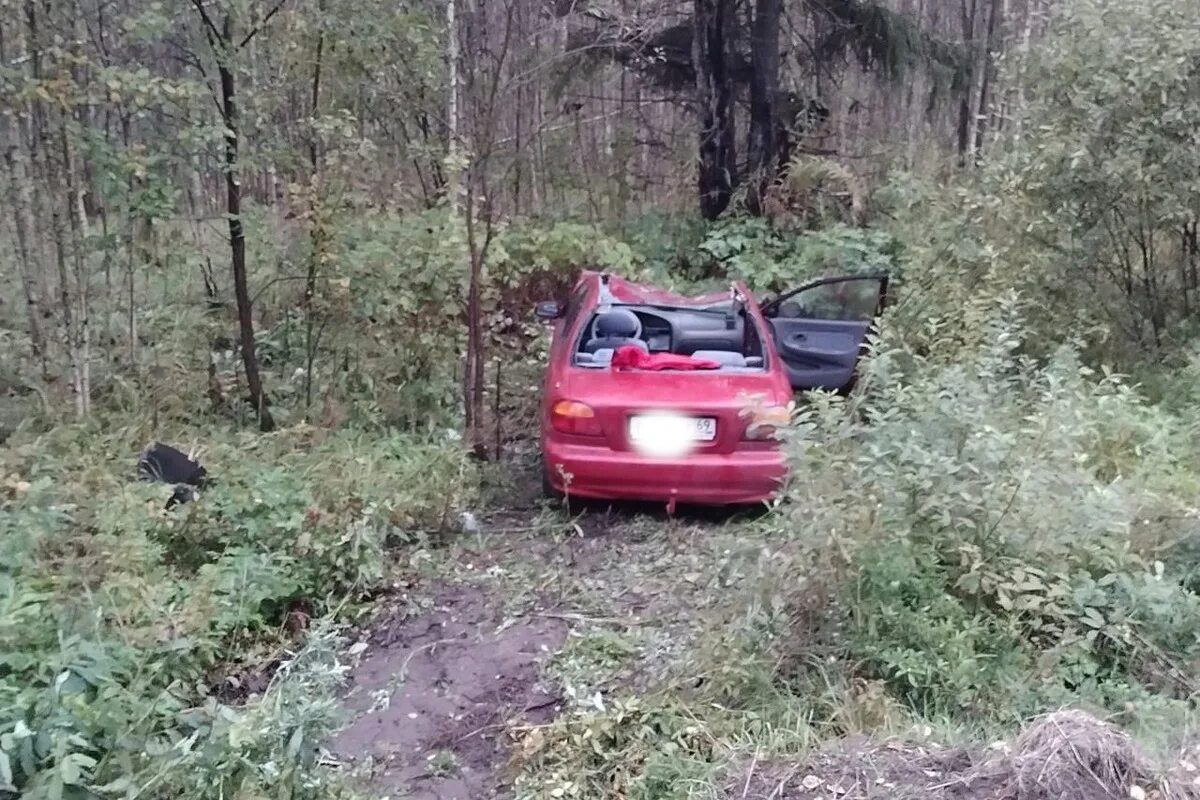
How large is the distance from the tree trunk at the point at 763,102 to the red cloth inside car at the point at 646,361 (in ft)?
24.8

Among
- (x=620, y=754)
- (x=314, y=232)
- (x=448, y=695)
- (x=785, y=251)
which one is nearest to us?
(x=620, y=754)

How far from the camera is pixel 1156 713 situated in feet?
12.8

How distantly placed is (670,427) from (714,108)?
895 cm

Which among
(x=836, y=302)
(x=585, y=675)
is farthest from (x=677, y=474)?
(x=836, y=302)

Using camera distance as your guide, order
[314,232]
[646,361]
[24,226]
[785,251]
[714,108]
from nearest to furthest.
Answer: [646,361]
[24,226]
[314,232]
[785,251]
[714,108]

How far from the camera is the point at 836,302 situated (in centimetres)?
815

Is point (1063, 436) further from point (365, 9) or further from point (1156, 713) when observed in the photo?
point (365, 9)

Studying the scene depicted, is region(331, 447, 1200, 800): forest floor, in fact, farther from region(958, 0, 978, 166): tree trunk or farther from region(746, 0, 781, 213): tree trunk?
region(958, 0, 978, 166): tree trunk

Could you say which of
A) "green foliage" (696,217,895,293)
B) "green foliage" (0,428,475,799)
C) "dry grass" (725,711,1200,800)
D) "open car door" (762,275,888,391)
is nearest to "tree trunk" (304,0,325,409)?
"green foliage" (0,428,475,799)

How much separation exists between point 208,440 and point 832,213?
9.13 metres

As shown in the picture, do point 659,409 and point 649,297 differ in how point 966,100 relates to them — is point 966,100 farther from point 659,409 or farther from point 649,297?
point 659,409

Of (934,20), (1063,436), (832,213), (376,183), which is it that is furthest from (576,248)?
(934,20)

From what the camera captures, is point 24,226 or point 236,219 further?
point 24,226

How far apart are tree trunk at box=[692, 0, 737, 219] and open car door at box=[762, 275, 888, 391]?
20.1 feet
